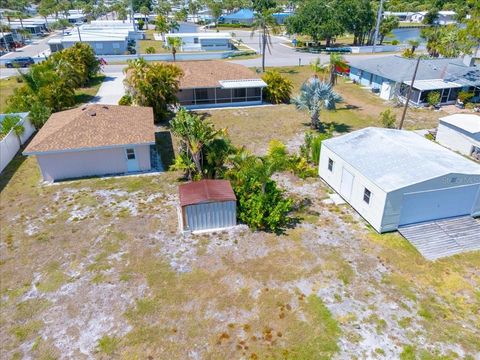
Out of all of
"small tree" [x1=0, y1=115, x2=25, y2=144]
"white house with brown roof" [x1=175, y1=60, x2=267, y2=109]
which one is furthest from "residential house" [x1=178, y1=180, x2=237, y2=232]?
"white house with brown roof" [x1=175, y1=60, x2=267, y2=109]

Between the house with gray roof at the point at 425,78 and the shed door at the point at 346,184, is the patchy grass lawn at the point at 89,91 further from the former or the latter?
the house with gray roof at the point at 425,78

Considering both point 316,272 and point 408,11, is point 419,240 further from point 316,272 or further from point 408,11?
point 408,11

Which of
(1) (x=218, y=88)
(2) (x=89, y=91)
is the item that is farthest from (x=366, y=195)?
(2) (x=89, y=91)

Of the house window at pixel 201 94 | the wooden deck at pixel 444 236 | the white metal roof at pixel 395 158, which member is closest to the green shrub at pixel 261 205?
the white metal roof at pixel 395 158

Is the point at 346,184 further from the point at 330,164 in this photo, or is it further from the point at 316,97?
the point at 316,97

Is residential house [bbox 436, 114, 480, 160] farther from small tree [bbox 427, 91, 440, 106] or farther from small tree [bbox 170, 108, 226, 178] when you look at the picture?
small tree [bbox 170, 108, 226, 178]
